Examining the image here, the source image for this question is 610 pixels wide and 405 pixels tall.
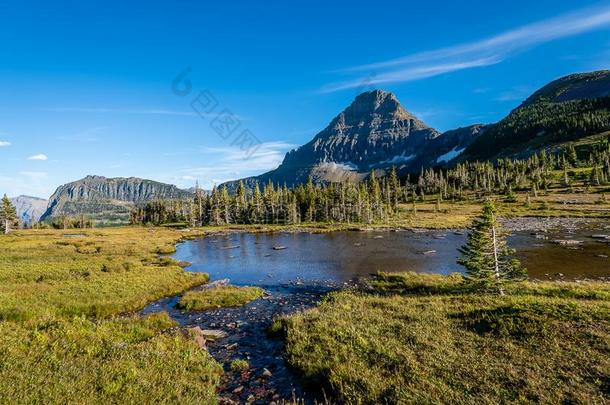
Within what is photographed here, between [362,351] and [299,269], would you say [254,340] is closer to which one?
[362,351]

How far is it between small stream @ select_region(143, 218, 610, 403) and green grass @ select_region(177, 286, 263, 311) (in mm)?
1016

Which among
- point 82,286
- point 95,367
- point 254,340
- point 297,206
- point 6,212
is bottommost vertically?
point 254,340

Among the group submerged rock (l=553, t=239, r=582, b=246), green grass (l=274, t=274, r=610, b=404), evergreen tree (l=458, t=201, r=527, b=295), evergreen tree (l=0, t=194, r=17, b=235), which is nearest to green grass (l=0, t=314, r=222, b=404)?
green grass (l=274, t=274, r=610, b=404)

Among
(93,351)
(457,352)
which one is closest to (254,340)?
(93,351)

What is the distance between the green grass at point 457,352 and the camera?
1142 cm

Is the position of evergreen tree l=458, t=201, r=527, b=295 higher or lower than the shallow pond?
higher

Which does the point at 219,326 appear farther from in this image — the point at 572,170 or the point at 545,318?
the point at 572,170

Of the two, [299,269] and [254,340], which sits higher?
[254,340]

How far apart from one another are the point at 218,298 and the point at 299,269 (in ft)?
60.6

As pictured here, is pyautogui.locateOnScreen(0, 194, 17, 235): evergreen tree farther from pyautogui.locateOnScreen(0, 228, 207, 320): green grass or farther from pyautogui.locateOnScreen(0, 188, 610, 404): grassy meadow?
pyautogui.locateOnScreen(0, 188, 610, 404): grassy meadow

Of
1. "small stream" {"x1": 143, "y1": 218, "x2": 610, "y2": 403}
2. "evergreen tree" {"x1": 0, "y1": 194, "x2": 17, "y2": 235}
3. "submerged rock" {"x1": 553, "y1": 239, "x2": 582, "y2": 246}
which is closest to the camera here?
"small stream" {"x1": 143, "y1": 218, "x2": 610, "y2": 403}

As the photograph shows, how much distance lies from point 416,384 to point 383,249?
5352 cm

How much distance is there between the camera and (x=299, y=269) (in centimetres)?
4809

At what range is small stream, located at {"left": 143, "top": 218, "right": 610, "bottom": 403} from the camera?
16844mm
